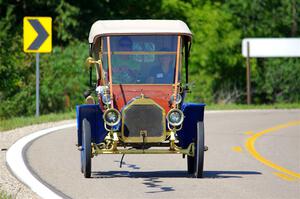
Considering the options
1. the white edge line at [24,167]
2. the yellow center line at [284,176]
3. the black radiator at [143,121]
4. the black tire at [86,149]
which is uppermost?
the black radiator at [143,121]

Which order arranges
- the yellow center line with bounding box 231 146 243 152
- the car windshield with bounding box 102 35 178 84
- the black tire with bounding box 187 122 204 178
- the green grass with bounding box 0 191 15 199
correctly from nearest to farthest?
the green grass with bounding box 0 191 15 199 < the black tire with bounding box 187 122 204 178 < the car windshield with bounding box 102 35 178 84 < the yellow center line with bounding box 231 146 243 152

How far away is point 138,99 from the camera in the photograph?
12.9 meters

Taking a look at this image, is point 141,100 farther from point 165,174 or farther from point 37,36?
point 37,36

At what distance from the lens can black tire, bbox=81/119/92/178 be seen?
41.1 ft

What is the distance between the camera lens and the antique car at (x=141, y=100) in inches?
504

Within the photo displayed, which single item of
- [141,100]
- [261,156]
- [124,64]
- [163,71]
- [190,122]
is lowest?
[261,156]

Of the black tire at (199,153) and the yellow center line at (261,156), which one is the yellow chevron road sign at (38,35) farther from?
the black tire at (199,153)

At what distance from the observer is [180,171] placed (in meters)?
13.9

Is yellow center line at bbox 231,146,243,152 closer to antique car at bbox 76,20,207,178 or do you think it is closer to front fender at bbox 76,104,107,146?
antique car at bbox 76,20,207,178

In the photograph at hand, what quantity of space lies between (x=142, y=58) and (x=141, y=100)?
0.97 m

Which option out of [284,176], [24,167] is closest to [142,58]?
[24,167]

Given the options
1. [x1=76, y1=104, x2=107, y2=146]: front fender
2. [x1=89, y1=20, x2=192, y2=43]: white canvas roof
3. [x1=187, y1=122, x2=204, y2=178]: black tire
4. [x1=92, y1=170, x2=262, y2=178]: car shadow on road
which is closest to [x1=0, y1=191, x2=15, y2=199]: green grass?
[x1=92, y1=170, x2=262, y2=178]: car shadow on road

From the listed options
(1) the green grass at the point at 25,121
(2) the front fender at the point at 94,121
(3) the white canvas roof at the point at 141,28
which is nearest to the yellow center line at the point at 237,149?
(3) the white canvas roof at the point at 141,28

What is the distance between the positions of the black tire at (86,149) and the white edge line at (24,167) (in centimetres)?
71
